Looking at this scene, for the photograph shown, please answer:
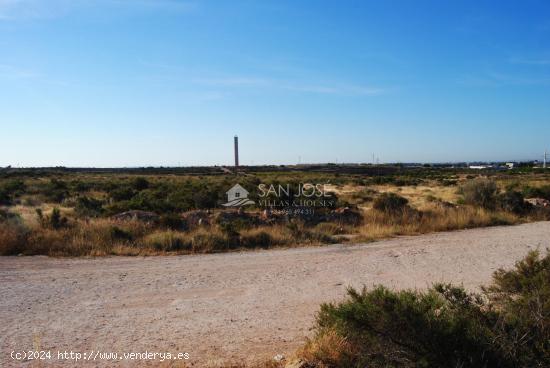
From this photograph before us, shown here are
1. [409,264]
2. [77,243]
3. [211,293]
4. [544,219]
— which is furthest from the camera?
[544,219]

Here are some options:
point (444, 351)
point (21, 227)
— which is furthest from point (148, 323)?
point (21, 227)

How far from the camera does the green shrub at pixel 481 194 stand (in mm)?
21766

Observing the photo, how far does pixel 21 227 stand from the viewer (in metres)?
12.9

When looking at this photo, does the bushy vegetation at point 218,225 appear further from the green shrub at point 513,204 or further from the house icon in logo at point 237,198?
the house icon in logo at point 237,198

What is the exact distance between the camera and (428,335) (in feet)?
14.0

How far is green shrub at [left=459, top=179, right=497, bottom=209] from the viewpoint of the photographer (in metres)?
21.8

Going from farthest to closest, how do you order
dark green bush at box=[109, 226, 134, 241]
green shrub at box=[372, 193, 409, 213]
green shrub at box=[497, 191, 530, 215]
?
1. green shrub at box=[497, 191, 530, 215]
2. green shrub at box=[372, 193, 409, 213]
3. dark green bush at box=[109, 226, 134, 241]

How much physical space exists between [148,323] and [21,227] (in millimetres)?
8741

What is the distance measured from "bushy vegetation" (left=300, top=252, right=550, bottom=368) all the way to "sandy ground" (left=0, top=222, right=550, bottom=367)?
0.98 meters

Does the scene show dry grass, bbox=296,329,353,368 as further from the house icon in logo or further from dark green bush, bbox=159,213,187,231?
the house icon in logo

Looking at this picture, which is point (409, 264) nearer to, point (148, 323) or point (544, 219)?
A: point (148, 323)

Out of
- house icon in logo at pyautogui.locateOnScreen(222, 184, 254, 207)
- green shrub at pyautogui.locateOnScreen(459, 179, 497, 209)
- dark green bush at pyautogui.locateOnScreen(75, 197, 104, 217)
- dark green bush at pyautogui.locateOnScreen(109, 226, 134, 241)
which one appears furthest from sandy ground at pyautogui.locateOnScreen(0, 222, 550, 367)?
house icon in logo at pyautogui.locateOnScreen(222, 184, 254, 207)

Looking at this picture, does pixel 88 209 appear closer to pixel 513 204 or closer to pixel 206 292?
pixel 206 292

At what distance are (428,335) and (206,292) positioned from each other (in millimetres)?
4690
